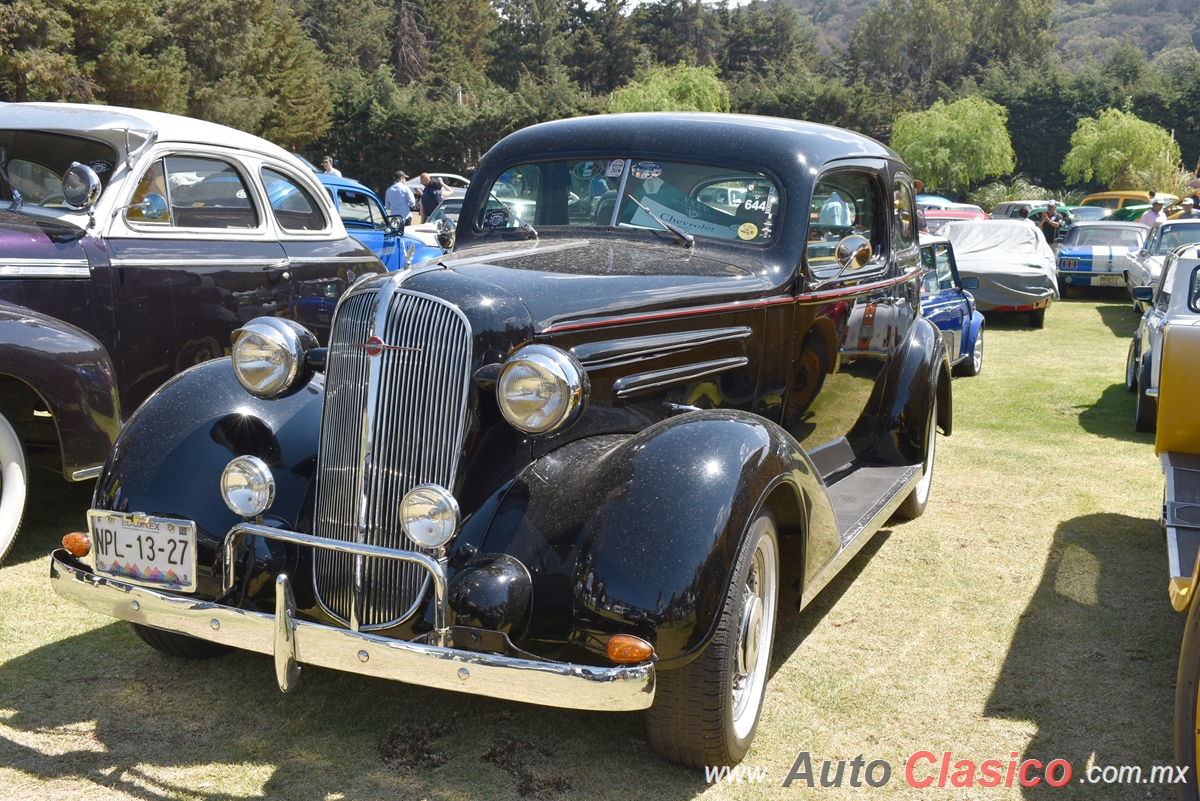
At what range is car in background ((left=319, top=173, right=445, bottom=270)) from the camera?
10853 millimetres

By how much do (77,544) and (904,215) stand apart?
4.39 m

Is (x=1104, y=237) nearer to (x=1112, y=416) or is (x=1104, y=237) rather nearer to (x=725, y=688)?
(x=1112, y=416)

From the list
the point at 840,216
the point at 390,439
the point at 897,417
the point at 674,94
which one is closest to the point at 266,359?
the point at 390,439

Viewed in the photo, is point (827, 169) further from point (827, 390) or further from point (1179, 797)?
point (1179, 797)

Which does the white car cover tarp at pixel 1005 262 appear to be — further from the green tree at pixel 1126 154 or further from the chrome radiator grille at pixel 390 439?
the green tree at pixel 1126 154

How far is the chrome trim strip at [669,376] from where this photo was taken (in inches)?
136

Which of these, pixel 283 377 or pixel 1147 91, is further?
pixel 1147 91

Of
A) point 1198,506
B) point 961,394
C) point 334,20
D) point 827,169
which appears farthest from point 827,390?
point 334,20

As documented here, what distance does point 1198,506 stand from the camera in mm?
4000

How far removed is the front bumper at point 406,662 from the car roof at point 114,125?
3.43m

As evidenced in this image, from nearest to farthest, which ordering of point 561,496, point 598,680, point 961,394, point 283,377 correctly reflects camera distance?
point 598,680
point 561,496
point 283,377
point 961,394

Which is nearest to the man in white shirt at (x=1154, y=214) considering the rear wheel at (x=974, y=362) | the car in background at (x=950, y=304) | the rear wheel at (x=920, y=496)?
the rear wheel at (x=974, y=362)

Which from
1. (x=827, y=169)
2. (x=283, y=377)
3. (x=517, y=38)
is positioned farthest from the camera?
(x=517, y=38)

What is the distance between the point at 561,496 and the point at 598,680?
0.60 meters
